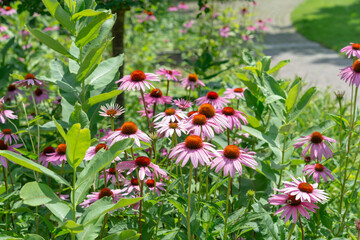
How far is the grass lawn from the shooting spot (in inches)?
318

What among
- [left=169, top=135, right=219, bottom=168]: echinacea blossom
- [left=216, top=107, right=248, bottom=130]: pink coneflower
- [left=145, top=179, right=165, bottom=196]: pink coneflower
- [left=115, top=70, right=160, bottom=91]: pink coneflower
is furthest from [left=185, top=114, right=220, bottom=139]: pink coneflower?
[left=115, top=70, right=160, bottom=91]: pink coneflower

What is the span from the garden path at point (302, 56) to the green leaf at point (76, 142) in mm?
3855

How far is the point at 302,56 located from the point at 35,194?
6718 millimetres

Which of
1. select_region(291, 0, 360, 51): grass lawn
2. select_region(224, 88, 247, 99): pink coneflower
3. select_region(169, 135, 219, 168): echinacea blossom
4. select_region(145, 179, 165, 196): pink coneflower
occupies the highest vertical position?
select_region(169, 135, 219, 168): echinacea blossom

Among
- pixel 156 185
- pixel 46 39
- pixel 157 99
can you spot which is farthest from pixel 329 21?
pixel 46 39

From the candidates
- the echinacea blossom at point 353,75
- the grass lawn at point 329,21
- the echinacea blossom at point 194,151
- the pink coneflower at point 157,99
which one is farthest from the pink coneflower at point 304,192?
the grass lawn at point 329,21

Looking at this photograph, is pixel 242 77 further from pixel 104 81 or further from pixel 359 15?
pixel 359 15

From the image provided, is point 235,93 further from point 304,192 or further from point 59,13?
point 59,13

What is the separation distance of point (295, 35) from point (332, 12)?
239cm

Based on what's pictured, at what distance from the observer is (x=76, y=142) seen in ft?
3.94

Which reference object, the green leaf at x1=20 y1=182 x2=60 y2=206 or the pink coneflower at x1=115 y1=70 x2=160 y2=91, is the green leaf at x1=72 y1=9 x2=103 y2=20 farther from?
the green leaf at x1=20 y1=182 x2=60 y2=206

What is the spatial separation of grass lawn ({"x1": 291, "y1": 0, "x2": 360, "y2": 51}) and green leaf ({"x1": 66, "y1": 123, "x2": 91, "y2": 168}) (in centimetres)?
681

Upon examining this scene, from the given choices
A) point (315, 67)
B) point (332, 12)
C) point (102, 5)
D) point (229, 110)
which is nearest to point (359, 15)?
point (332, 12)

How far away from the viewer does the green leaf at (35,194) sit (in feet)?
3.80
